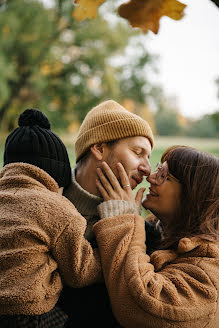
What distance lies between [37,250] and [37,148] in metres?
0.50

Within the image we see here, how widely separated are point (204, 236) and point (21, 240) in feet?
2.65

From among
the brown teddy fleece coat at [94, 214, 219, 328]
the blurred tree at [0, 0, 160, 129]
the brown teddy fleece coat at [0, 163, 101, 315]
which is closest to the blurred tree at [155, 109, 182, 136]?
the blurred tree at [0, 0, 160, 129]

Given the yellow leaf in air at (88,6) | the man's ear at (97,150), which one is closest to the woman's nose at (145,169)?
the man's ear at (97,150)

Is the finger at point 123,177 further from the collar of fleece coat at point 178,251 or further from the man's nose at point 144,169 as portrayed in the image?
the collar of fleece coat at point 178,251

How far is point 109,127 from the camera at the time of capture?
6.91 ft

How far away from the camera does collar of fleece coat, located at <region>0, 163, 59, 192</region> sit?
1643 mm

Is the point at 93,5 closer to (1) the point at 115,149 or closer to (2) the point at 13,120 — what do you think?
(1) the point at 115,149

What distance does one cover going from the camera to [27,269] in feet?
4.81

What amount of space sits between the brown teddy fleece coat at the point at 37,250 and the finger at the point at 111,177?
1.18ft

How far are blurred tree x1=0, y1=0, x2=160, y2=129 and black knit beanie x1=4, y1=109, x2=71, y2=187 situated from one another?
534 inches

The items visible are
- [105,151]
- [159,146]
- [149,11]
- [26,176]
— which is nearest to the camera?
[149,11]

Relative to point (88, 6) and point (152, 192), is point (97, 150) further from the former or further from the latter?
point (88, 6)

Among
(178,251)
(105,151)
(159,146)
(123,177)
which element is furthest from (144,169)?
(159,146)

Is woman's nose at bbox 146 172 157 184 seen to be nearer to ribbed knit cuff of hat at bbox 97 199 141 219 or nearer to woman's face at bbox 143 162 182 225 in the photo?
woman's face at bbox 143 162 182 225
